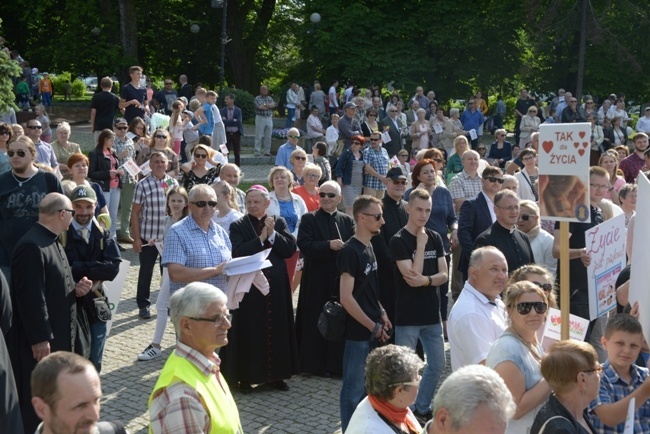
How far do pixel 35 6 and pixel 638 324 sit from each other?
121 feet

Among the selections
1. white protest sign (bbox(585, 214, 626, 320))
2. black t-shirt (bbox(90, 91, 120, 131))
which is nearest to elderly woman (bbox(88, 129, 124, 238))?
black t-shirt (bbox(90, 91, 120, 131))

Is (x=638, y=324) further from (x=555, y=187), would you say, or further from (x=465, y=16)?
(x=465, y=16)

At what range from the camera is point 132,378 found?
8844 mm

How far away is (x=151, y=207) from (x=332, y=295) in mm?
4279

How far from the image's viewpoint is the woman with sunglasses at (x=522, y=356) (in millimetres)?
4969

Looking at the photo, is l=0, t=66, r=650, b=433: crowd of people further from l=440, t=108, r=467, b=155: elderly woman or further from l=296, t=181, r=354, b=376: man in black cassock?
l=440, t=108, r=467, b=155: elderly woman

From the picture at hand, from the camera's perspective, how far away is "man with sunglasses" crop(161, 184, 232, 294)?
25.7ft

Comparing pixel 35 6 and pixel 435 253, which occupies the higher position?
pixel 35 6

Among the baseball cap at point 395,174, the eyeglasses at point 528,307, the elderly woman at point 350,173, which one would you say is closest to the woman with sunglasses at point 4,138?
the baseball cap at point 395,174

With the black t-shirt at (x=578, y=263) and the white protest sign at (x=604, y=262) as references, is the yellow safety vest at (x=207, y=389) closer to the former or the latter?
the white protest sign at (x=604, y=262)

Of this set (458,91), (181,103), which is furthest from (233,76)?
(181,103)

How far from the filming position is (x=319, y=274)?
8977 mm

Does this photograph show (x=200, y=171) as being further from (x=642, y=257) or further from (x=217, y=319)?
(x=217, y=319)

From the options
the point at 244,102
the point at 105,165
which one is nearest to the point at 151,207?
the point at 105,165
